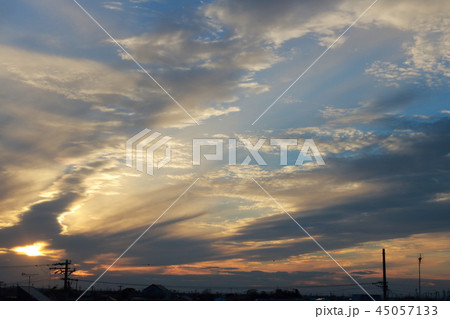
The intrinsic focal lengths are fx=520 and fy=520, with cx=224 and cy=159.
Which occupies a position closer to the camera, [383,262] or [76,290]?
[383,262]

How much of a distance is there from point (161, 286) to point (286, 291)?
35.7m

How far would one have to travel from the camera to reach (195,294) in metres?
119

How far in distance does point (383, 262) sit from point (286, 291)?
32670 mm
